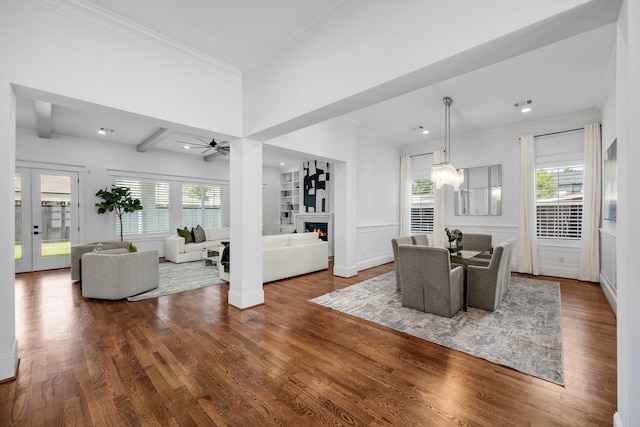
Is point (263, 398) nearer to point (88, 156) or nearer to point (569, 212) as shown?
point (569, 212)

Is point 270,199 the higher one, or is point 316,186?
point 316,186

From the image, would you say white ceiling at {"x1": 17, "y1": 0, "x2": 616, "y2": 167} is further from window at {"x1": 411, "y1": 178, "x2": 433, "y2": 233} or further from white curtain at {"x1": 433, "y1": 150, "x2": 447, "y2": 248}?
window at {"x1": 411, "y1": 178, "x2": 433, "y2": 233}

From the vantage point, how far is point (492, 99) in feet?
14.2

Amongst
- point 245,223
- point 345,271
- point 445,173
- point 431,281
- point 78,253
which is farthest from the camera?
point 345,271

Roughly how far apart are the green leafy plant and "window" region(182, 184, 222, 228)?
1.46 meters

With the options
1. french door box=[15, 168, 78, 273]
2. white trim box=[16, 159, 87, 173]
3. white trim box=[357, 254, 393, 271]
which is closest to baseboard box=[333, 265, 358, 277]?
white trim box=[357, 254, 393, 271]

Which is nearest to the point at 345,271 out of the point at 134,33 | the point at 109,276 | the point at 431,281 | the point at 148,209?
the point at 431,281

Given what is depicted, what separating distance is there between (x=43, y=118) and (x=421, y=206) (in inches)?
314

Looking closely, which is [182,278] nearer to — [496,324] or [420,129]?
[496,324]

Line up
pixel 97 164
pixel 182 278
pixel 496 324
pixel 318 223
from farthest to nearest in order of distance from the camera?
pixel 318 223 < pixel 97 164 < pixel 182 278 < pixel 496 324

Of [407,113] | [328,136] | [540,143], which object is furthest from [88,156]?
[540,143]

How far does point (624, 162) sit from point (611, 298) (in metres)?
3.53

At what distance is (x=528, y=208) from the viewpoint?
5418mm

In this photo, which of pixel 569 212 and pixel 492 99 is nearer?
pixel 492 99
